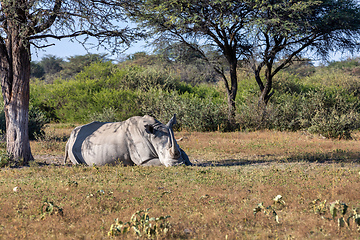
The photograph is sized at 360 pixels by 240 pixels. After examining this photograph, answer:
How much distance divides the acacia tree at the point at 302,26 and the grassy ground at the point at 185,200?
10.4 metres

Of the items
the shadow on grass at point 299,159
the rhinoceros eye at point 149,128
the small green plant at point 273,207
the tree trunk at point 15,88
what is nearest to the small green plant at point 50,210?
the small green plant at point 273,207

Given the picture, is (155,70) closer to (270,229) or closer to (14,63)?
(14,63)

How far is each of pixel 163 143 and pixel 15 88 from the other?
4333 mm

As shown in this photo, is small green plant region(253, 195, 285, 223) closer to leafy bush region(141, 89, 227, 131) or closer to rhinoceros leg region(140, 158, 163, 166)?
rhinoceros leg region(140, 158, 163, 166)

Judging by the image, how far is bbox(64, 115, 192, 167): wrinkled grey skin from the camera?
334 inches

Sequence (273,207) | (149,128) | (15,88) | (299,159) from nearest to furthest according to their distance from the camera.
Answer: (273,207) < (149,128) < (15,88) < (299,159)

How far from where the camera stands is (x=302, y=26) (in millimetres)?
18859

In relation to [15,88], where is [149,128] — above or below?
below

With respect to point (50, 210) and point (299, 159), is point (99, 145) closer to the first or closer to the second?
point (50, 210)

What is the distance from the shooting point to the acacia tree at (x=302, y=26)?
1789 cm

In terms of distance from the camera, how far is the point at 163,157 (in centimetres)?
841

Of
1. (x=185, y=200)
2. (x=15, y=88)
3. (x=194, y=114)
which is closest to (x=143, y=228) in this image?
(x=185, y=200)

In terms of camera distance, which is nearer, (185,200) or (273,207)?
(273,207)

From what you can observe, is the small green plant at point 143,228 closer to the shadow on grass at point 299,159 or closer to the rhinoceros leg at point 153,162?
the rhinoceros leg at point 153,162
